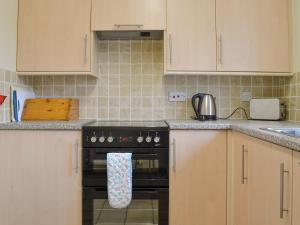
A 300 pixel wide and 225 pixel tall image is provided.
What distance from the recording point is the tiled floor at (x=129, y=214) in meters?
1.88

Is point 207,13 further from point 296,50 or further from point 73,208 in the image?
point 73,208

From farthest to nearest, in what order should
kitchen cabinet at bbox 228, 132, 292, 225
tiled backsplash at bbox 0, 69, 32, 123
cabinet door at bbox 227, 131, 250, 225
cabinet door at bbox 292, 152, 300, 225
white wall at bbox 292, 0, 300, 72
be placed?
1. white wall at bbox 292, 0, 300, 72
2. tiled backsplash at bbox 0, 69, 32, 123
3. cabinet door at bbox 227, 131, 250, 225
4. kitchen cabinet at bbox 228, 132, 292, 225
5. cabinet door at bbox 292, 152, 300, 225

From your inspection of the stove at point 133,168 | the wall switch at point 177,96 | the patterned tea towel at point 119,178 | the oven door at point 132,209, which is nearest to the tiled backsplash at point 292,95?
the wall switch at point 177,96

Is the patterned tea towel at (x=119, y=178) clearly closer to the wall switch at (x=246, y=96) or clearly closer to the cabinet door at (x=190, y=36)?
Answer: the cabinet door at (x=190, y=36)

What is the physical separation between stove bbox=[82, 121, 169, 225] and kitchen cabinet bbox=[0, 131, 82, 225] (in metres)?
0.07

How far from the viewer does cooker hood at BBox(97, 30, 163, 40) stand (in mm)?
2258

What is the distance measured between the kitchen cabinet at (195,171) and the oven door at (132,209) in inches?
2.7

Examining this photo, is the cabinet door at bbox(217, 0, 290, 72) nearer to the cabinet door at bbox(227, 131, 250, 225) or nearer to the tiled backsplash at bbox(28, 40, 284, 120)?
the tiled backsplash at bbox(28, 40, 284, 120)

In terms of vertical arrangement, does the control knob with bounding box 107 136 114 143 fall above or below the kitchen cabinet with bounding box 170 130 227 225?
above

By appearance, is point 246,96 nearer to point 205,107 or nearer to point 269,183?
point 205,107

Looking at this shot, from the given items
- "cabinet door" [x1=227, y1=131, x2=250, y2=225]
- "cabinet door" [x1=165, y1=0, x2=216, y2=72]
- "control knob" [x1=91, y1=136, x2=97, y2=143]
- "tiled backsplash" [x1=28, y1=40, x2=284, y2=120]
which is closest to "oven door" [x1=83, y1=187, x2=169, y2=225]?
"control knob" [x1=91, y1=136, x2=97, y2=143]

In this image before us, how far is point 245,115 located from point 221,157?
Result: 73cm

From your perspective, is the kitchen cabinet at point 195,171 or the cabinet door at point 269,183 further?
the kitchen cabinet at point 195,171

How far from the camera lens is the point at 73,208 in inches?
73.7
